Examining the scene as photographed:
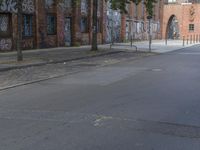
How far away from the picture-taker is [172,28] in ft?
226

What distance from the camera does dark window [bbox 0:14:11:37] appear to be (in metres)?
24.9

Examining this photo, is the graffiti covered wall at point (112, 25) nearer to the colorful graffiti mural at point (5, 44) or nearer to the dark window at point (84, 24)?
the dark window at point (84, 24)

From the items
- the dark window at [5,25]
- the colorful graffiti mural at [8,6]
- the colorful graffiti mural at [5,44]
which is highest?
the colorful graffiti mural at [8,6]

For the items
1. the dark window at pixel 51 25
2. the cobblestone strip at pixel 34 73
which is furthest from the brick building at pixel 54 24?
the cobblestone strip at pixel 34 73

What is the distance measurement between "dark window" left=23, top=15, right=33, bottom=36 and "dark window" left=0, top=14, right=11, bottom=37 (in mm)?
1777

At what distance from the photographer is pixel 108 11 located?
1615 inches

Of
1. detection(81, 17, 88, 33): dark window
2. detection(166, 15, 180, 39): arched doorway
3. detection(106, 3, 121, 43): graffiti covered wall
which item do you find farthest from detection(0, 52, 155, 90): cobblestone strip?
detection(166, 15, 180, 39): arched doorway

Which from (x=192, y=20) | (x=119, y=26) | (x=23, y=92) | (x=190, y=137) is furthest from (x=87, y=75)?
(x=192, y=20)

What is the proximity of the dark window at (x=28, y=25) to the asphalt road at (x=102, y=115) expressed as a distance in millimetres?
14850

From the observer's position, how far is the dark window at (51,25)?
3002 centimetres

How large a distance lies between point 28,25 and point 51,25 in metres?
3.11

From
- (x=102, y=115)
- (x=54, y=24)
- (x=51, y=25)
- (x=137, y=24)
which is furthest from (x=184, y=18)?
(x=102, y=115)

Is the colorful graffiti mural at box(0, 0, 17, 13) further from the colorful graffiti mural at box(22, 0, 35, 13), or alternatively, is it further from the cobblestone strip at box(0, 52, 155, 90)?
the cobblestone strip at box(0, 52, 155, 90)

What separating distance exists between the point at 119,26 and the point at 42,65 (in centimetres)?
2675
